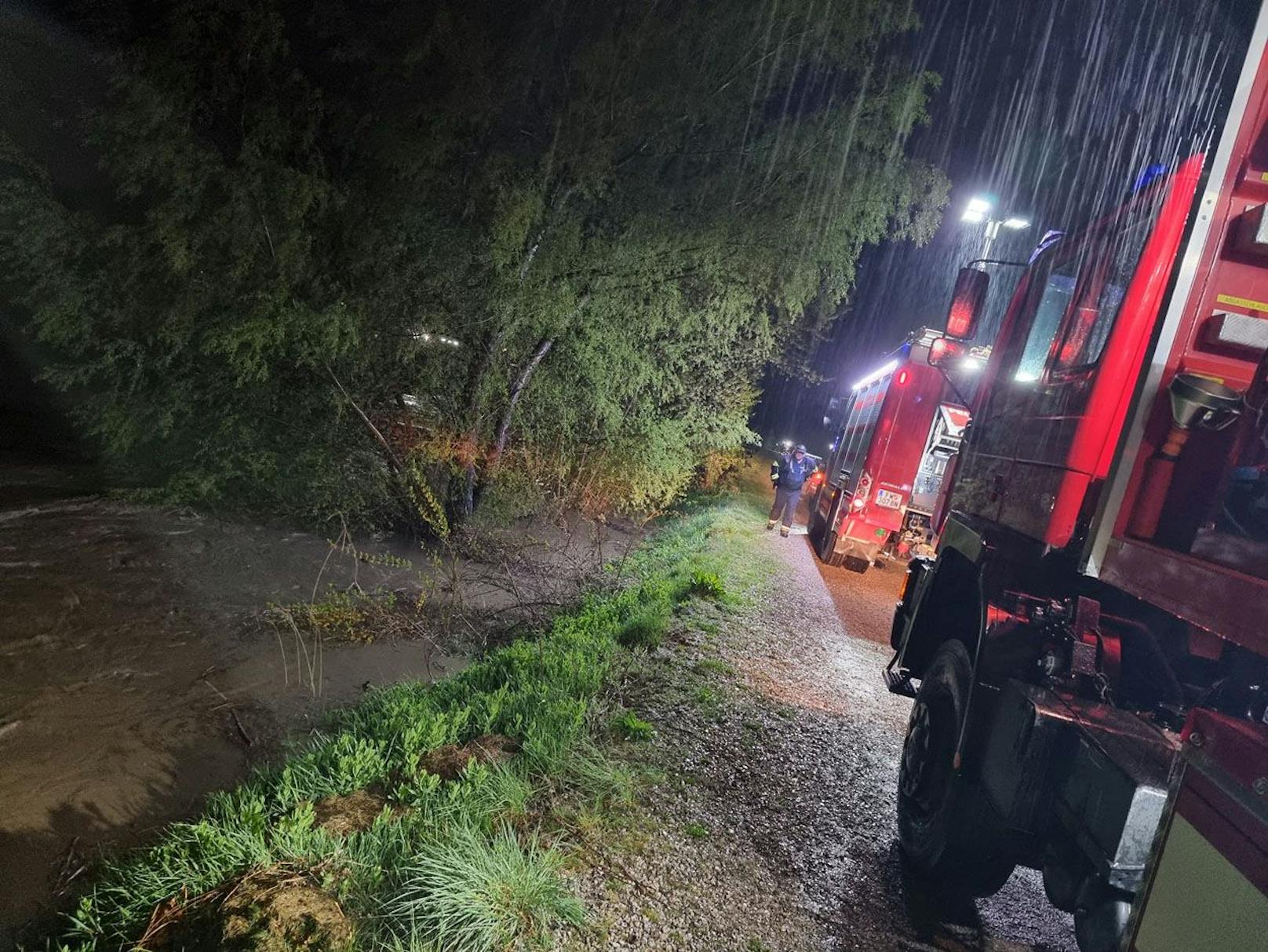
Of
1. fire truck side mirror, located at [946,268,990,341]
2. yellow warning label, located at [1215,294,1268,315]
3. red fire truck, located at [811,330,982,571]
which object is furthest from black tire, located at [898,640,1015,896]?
red fire truck, located at [811,330,982,571]

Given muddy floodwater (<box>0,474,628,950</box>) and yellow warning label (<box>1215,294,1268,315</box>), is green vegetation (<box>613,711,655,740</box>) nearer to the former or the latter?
muddy floodwater (<box>0,474,628,950</box>)

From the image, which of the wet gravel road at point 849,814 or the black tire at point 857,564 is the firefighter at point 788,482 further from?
the wet gravel road at point 849,814

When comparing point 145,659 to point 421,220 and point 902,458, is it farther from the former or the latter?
point 902,458

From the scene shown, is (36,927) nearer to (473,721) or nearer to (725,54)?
(473,721)

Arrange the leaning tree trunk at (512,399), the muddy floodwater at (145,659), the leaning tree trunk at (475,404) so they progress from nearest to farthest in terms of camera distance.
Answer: the muddy floodwater at (145,659)
the leaning tree trunk at (475,404)
the leaning tree trunk at (512,399)

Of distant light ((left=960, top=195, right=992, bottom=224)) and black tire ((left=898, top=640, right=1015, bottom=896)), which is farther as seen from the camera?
distant light ((left=960, top=195, right=992, bottom=224))

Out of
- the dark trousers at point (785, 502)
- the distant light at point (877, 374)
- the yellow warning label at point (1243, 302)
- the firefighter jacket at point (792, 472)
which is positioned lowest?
the dark trousers at point (785, 502)

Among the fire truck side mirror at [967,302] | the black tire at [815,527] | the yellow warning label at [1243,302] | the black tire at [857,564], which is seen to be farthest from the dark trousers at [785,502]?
the yellow warning label at [1243,302]

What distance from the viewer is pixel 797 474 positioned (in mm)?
13844

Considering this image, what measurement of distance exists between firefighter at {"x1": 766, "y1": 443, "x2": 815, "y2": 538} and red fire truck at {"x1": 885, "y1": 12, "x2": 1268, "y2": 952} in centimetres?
1006

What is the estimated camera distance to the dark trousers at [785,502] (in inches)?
574

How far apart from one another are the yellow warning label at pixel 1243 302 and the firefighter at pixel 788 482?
11117 millimetres

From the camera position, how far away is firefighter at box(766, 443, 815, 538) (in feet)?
44.8

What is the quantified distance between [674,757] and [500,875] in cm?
164
